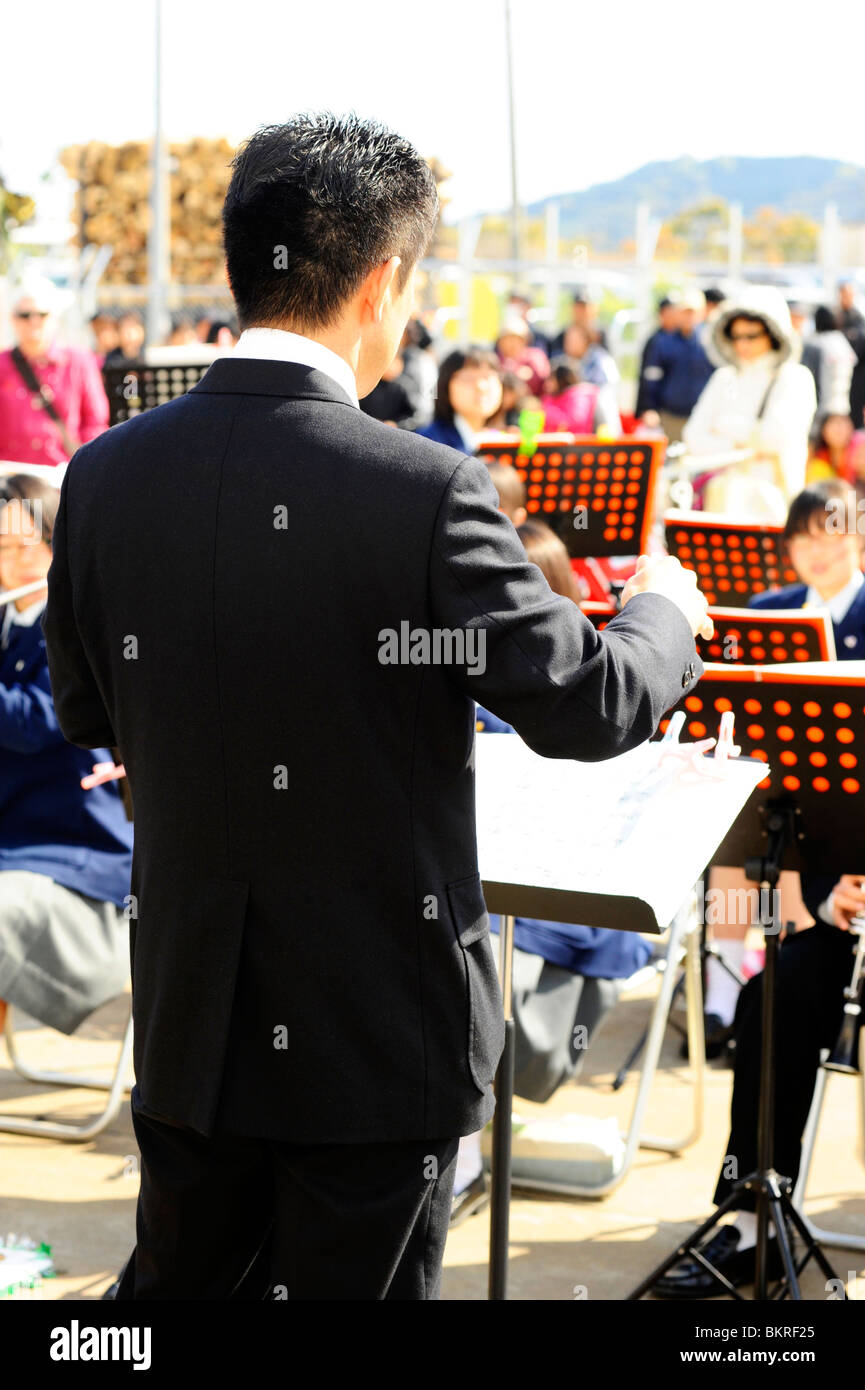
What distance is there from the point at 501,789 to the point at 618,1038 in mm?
2456

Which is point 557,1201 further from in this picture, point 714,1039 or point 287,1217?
point 287,1217

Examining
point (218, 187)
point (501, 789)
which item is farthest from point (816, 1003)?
point (218, 187)

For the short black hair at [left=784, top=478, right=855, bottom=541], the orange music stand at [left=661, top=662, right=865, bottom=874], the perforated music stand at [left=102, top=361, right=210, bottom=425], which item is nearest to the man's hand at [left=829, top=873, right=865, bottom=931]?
the orange music stand at [left=661, top=662, right=865, bottom=874]

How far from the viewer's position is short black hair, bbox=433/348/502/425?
6.07 meters

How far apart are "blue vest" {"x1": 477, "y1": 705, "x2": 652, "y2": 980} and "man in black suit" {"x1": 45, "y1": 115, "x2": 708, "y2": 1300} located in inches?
69.6

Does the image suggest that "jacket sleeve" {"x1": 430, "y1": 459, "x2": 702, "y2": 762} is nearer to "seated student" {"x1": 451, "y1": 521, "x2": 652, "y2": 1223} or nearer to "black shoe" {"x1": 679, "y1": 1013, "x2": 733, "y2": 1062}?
"seated student" {"x1": 451, "y1": 521, "x2": 652, "y2": 1223}

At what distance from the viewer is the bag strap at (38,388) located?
7051 millimetres

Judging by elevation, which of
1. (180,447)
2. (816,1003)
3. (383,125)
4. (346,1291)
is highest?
(383,125)

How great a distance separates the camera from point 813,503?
4.08m

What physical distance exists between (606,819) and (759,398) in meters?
4.82

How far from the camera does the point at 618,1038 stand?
4500 mm

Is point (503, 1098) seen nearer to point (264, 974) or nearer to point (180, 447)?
point (264, 974)

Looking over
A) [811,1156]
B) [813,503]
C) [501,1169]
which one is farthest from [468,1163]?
[813,503]

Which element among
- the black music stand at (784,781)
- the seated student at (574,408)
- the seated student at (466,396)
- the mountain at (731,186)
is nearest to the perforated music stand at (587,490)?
the seated student at (466,396)
